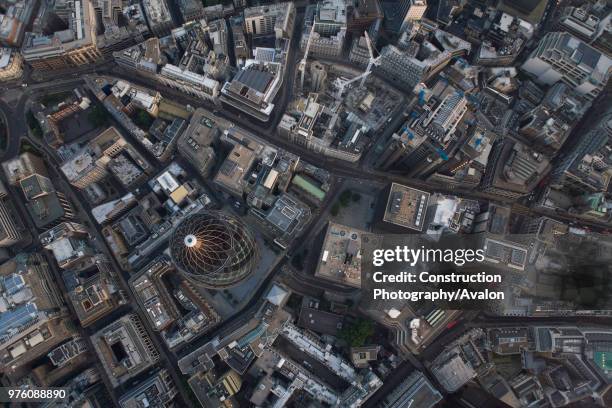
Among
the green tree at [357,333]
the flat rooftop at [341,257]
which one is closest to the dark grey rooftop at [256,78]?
the flat rooftop at [341,257]

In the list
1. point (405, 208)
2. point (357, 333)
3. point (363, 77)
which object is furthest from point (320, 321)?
point (363, 77)

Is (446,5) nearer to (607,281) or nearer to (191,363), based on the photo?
(607,281)

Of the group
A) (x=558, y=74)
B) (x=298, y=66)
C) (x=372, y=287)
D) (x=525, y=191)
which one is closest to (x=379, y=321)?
(x=372, y=287)

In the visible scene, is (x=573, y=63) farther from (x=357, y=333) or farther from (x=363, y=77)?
(x=357, y=333)

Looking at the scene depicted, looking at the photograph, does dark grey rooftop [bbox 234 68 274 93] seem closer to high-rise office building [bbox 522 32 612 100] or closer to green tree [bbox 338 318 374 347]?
green tree [bbox 338 318 374 347]

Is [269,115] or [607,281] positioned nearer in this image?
[607,281]

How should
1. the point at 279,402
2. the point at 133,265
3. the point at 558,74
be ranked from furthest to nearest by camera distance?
the point at 558,74, the point at 133,265, the point at 279,402

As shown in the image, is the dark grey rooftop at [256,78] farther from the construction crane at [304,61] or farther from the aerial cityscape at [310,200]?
the construction crane at [304,61]
